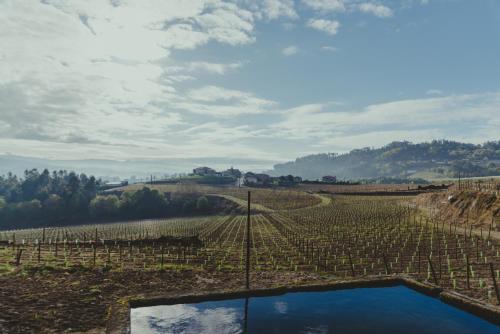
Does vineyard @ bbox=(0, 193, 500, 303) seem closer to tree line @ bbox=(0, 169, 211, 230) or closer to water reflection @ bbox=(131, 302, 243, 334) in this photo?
water reflection @ bbox=(131, 302, 243, 334)

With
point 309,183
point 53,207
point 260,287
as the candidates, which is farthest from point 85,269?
point 309,183

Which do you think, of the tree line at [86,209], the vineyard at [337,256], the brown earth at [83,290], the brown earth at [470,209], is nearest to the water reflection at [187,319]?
the brown earth at [83,290]

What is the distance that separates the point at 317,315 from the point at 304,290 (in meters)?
2.19

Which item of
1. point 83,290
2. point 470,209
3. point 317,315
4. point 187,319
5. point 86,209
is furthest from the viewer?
point 86,209

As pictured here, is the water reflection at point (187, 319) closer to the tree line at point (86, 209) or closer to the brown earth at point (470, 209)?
the brown earth at point (470, 209)

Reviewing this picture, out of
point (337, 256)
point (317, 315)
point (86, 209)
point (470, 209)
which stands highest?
point (470, 209)

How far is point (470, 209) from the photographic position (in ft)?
149

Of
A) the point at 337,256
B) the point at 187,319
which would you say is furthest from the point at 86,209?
the point at 187,319

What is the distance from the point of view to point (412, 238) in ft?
121

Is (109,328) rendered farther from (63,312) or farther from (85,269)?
(85,269)

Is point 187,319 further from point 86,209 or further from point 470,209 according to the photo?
point 86,209

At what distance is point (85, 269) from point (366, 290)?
15.2 meters

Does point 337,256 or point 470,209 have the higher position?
point 470,209

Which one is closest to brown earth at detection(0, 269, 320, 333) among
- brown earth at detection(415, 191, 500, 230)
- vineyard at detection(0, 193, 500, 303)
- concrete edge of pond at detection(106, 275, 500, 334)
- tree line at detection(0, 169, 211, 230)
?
concrete edge of pond at detection(106, 275, 500, 334)
